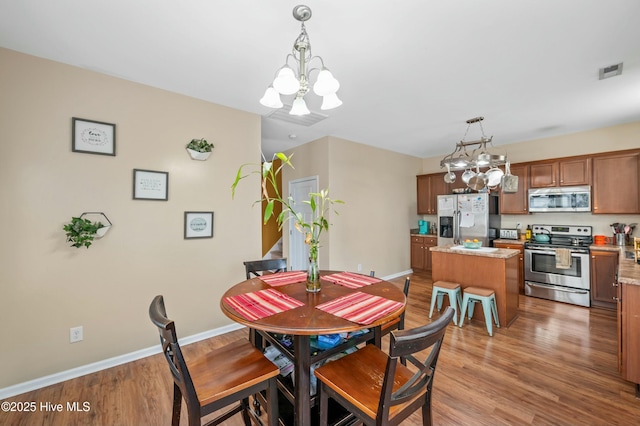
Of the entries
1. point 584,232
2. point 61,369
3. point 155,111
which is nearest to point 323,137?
point 155,111

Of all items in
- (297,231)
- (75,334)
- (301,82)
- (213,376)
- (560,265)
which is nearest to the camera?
(213,376)

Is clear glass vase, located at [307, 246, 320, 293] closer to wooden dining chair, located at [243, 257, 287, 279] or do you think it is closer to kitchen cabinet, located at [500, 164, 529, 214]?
wooden dining chair, located at [243, 257, 287, 279]

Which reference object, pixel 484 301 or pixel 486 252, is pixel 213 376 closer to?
pixel 484 301

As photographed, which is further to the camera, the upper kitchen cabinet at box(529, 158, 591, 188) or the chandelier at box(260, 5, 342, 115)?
the upper kitchen cabinet at box(529, 158, 591, 188)

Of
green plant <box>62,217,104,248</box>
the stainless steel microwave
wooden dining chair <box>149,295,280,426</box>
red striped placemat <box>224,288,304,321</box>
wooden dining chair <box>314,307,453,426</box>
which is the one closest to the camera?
wooden dining chair <box>314,307,453,426</box>

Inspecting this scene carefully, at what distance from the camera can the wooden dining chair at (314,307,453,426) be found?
39.9 inches

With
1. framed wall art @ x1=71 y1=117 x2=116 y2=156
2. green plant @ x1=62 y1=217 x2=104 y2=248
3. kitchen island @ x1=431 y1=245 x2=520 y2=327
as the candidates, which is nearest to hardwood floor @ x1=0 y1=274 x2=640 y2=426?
kitchen island @ x1=431 y1=245 x2=520 y2=327

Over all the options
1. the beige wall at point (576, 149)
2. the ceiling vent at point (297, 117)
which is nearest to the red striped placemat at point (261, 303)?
the ceiling vent at point (297, 117)

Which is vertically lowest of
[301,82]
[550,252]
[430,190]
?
[550,252]

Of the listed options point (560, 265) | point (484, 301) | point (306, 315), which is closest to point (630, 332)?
point (484, 301)

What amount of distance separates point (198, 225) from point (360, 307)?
2.15 meters

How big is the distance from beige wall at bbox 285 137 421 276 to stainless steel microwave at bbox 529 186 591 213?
7.12ft

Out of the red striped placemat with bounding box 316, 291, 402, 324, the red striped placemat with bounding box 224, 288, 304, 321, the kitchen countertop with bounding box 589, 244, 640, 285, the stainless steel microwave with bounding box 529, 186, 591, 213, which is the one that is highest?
the stainless steel microwave with bounding box 529, 186, 591, 213

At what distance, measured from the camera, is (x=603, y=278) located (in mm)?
3559
